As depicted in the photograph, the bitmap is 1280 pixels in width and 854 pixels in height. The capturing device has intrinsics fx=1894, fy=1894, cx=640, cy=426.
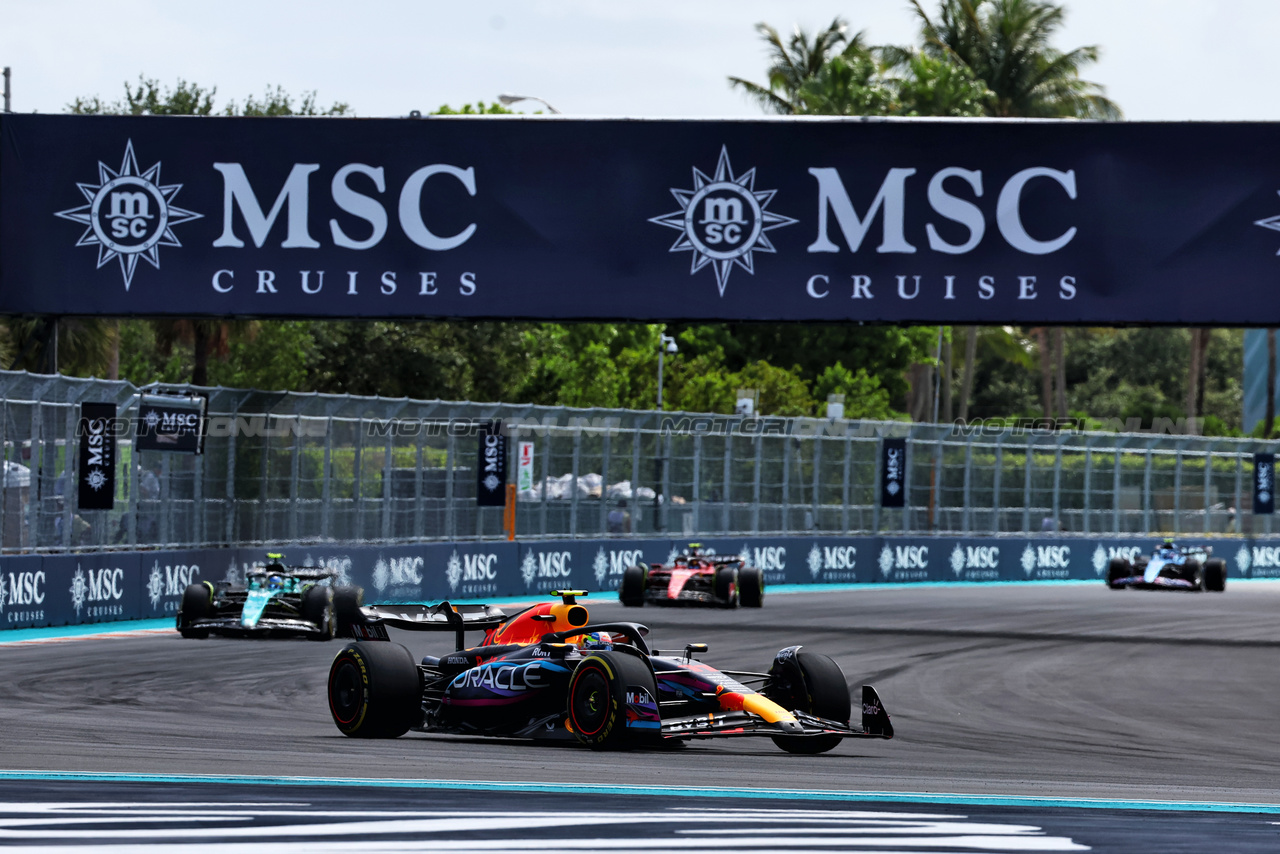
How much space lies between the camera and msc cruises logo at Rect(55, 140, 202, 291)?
2064 cm

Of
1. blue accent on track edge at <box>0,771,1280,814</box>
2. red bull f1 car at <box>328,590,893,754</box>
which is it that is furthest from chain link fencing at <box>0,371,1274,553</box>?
blue accent on track edge at <box>0,771,1280,814</box>

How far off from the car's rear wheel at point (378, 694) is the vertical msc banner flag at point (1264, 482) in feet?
131

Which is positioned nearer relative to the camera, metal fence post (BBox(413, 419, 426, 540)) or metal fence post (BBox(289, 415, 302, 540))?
metal fence post (BBox(289, 415, 302, 540))

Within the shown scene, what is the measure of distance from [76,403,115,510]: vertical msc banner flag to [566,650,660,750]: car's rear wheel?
12.2 meters

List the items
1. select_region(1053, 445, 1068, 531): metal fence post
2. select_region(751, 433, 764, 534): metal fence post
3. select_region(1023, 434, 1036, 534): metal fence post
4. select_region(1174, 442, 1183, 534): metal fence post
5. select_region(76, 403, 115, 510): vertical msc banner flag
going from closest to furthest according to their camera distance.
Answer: select_region(76, 403, 115, 510): vertical msc banner flag, select_region(751, 433, 764, 534): metal fence post, select_region(1023, 434, 1036, 534): metal fence post, select_region(1053, 445, 1068, 531): metal fence post, select_region(1174, 442, 1183, 534): metal fence post

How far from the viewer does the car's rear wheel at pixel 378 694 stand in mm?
11047

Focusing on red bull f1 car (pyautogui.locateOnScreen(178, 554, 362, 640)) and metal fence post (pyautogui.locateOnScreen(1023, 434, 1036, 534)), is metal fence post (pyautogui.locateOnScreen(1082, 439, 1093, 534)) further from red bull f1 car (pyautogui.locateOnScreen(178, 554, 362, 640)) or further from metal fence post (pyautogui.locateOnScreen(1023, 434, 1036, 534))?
red bull f1 car (pyautogui.locateOnScreen(178, 554, 362, 640))

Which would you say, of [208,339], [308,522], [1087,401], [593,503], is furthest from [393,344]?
[1087,401]

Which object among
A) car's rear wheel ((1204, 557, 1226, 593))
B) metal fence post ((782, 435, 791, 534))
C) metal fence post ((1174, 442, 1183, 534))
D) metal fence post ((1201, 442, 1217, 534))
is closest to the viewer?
metal fence post ((782, 435, 791, 534))

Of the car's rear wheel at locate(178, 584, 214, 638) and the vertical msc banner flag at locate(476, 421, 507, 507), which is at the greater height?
the vertical msc banner flag at locate(476, 421, 507, 507)

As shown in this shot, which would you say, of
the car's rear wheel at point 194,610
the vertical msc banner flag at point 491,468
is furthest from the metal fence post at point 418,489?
the car's rear wheel at point 194,610

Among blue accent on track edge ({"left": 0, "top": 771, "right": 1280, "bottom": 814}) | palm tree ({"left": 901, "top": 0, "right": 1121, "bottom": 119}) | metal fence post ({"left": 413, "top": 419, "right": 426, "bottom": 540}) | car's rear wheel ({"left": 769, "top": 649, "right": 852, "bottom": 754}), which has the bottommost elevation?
blue accent on track edge ({"left": 0, "top": 771, "right": 1280, "bottom": 814})

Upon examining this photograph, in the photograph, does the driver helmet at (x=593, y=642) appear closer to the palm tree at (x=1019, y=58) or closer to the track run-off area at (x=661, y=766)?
the track run-off area at (x=661, y=766)

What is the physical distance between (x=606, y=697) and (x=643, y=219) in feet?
34.6
